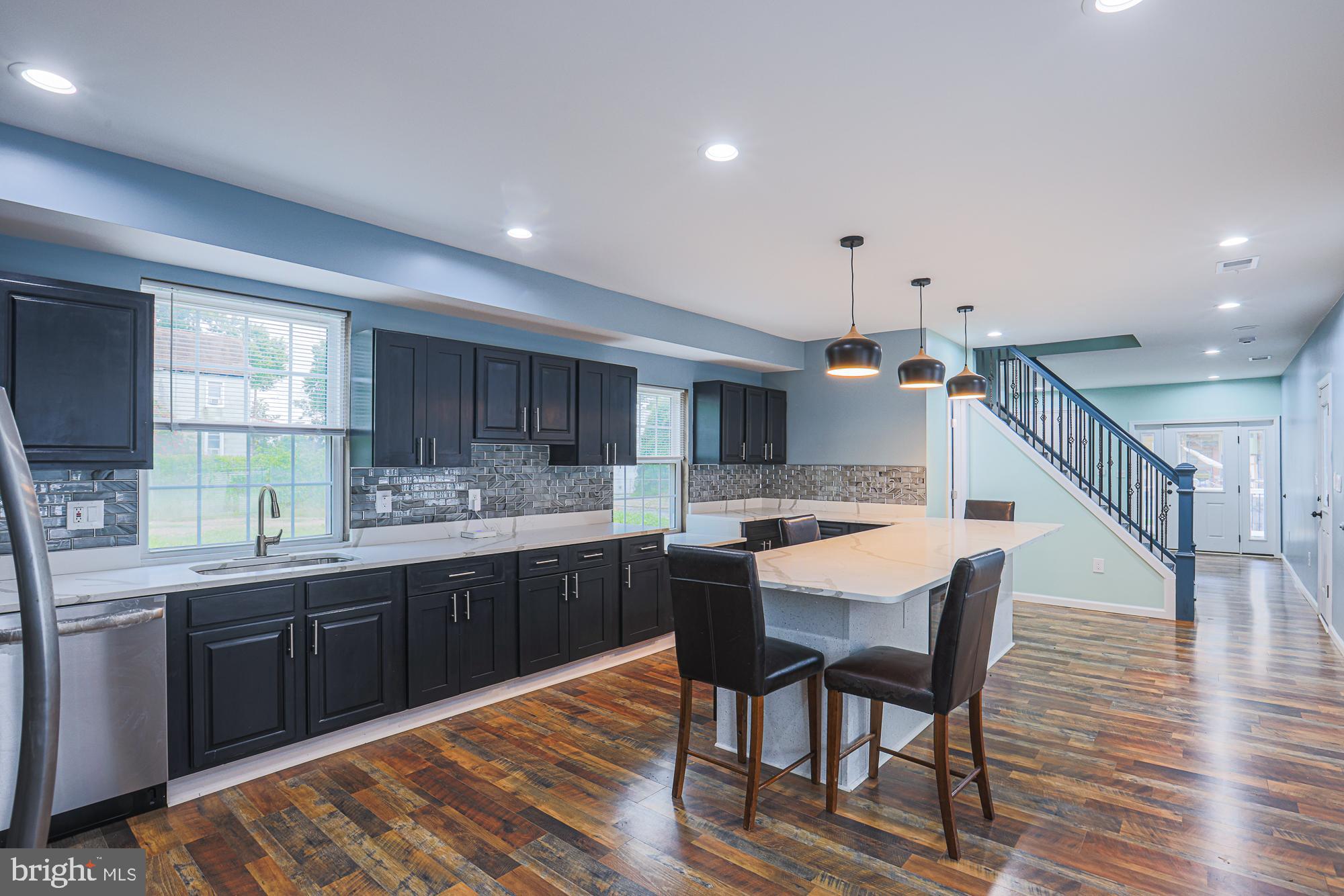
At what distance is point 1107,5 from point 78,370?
12.2 ft

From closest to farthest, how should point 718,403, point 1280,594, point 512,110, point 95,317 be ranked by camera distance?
point 512,110, point 95,317, point 718,403, point 1280,594

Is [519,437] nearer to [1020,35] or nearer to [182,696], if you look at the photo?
[182,696]

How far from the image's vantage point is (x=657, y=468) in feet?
20.6

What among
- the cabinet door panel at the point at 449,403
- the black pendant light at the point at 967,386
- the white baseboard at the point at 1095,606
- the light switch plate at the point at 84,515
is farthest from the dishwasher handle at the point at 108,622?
the white baseboard at the point at 1095,606

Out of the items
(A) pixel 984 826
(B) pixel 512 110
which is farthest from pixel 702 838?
(B) pixel 512 110

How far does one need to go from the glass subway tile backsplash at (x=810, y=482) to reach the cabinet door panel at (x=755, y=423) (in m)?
0.21

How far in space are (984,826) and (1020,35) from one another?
2648mm

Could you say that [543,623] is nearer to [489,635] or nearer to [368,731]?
[489,635]

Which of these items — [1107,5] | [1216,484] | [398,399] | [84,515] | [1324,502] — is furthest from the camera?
[1216,484]

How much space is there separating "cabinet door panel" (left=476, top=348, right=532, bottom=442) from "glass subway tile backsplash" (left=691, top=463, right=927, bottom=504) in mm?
2324

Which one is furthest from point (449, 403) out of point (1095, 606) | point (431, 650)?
point (1095, 606)

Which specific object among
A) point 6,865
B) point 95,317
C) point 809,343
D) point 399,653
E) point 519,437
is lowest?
point 399,653

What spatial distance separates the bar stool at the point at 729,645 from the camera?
258cm

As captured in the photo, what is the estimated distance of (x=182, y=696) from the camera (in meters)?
2.86
